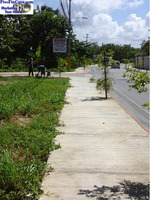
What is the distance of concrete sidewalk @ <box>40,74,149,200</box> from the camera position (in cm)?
413

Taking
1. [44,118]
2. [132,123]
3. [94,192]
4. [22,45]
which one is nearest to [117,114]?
[132,123]

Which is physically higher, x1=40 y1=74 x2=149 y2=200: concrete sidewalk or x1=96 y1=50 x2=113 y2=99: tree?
x1=96 y1=50 x2=113 y2=99: tree

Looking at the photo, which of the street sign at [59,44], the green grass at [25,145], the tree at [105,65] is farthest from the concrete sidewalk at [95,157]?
the street sign at [59,44]

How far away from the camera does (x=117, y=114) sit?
31.7 feet

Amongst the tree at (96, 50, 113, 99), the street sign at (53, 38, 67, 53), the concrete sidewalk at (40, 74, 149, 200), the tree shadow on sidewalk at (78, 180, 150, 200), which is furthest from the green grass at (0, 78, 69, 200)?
the street sign at (53, 38, 67, 53)

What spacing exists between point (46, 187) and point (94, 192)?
67 centimetres

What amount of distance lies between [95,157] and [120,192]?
4.64 feet

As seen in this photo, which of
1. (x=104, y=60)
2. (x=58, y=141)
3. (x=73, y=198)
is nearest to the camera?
(x=73, y=198)

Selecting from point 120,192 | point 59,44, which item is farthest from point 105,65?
point 59,44

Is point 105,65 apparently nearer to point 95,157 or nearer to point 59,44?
point 95,157

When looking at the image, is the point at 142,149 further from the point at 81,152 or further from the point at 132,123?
the point at 132,123

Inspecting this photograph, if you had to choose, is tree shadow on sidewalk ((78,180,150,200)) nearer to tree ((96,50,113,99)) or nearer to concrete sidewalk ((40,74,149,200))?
concrete sidewalk ((40,74,149,200))

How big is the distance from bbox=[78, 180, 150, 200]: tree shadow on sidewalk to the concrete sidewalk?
0.04 ft

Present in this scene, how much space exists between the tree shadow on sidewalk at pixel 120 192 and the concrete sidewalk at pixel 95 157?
13 millimetres
